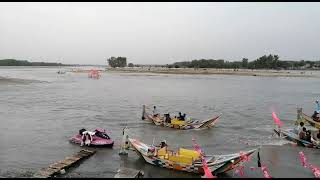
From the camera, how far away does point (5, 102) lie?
47750mm

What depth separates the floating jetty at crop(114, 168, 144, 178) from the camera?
713 inches

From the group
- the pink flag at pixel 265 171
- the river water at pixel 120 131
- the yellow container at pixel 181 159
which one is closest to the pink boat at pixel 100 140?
the river water at pixel 120 131

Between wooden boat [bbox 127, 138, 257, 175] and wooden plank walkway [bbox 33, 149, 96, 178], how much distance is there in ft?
9.99

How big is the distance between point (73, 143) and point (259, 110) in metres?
24.2

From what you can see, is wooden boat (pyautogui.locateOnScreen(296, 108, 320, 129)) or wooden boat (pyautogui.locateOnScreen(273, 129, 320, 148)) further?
wooden boat (pyautogui.locateOnScreen(296, 108, 320, 129))

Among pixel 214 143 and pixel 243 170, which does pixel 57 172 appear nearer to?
pixel 243 170

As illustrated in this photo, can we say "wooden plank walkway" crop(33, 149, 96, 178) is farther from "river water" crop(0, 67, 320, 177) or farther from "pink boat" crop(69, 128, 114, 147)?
"pink boat" crop(69, 128, 114, 147)

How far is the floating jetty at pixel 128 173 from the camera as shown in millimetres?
18109

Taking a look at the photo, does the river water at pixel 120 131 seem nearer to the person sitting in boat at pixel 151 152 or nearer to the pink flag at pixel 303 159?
the pink flag at pixel 303 159

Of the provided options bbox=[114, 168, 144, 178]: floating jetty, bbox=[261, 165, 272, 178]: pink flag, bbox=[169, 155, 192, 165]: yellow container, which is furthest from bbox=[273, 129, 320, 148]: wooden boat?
bbox=[114, 168, 144, 178]: floating jetty

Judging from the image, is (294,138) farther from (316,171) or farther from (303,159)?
(316,171)

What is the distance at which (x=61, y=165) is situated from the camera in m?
19.4

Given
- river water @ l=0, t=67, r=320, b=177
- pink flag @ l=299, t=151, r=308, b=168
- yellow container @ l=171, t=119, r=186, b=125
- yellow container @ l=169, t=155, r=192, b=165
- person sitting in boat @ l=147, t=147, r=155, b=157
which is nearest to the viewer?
yellow container @ l=169, t=155, r=192, b=165

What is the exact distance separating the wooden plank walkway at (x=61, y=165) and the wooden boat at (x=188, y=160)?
3046mm
